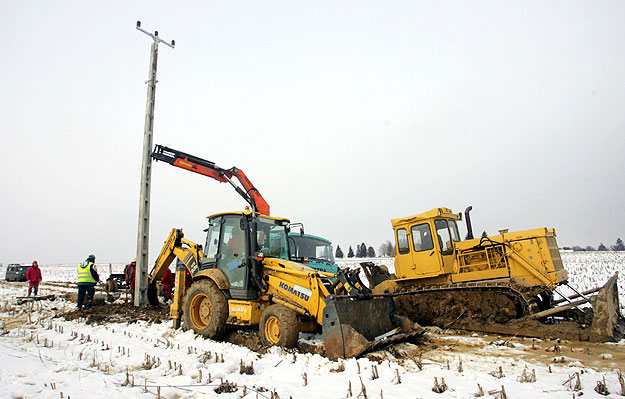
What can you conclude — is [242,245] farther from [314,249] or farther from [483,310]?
A: [314,249]

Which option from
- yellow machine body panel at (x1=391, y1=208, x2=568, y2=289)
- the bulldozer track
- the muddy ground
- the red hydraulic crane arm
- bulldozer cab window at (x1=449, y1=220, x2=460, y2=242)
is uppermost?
the red hydraulic crane arm

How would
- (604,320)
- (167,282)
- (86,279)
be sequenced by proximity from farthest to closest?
1. (167,282)
2. (86,279)
3. (604,320)

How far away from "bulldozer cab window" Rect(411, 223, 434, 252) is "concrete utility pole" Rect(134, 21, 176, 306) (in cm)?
888

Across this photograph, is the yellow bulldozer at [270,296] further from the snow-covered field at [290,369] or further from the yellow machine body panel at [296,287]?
the snow-covered field at [290,369]

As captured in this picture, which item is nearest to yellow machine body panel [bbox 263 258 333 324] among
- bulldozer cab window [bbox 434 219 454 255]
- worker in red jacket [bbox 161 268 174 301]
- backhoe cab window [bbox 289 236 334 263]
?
bulldozer cab window [bbox 434 219 454 255]

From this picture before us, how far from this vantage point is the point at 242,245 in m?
7.64

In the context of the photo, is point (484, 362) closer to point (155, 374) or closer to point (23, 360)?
point (155, 374)

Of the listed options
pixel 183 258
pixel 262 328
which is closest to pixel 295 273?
pixel 262 328

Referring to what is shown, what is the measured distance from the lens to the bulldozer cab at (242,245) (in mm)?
7363

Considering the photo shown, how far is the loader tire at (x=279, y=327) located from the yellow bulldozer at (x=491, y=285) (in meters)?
1.80

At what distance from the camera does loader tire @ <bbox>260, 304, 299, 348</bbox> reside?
6078 millimetres

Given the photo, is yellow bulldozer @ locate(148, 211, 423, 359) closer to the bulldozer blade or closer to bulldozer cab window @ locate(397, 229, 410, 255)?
bulldozer cab window @ locate(397, 229, 410, 255)

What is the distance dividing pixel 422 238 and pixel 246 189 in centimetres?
743

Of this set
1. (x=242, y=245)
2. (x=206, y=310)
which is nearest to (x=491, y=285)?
(x=242, y=245)
